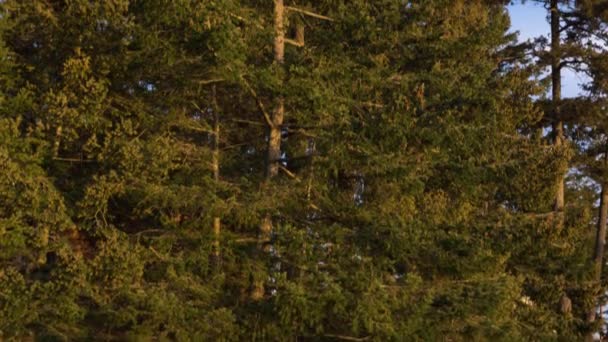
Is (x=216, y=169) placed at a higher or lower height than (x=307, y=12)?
lower

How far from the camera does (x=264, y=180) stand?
12.5 metres

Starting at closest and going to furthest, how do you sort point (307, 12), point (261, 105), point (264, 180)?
1. point (264, 180)
2. point (261, 105)
3. point (307, 12)

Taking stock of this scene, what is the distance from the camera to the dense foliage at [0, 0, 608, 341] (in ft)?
36.0

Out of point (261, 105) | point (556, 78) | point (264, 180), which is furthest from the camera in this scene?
point (556, 78)

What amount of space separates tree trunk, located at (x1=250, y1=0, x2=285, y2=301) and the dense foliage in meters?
0.04

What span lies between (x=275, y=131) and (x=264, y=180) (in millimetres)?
942

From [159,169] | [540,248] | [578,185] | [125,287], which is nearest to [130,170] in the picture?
[159,169]

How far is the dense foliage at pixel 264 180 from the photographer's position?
10977 millimetres

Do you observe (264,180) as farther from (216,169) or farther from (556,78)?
(556,78)

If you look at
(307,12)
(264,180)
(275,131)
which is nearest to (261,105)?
(275,131)

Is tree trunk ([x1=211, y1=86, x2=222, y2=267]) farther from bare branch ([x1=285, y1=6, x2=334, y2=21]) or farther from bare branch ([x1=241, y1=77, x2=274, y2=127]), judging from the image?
bare branch ([x1=285, y1=6, x2=334, y2=21])

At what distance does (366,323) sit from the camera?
1020cm

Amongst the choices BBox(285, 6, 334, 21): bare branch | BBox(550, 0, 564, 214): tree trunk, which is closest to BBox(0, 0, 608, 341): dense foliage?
BBox(285, 6, 334, 21): bare branch

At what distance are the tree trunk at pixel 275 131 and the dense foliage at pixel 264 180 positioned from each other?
0.04 metres
